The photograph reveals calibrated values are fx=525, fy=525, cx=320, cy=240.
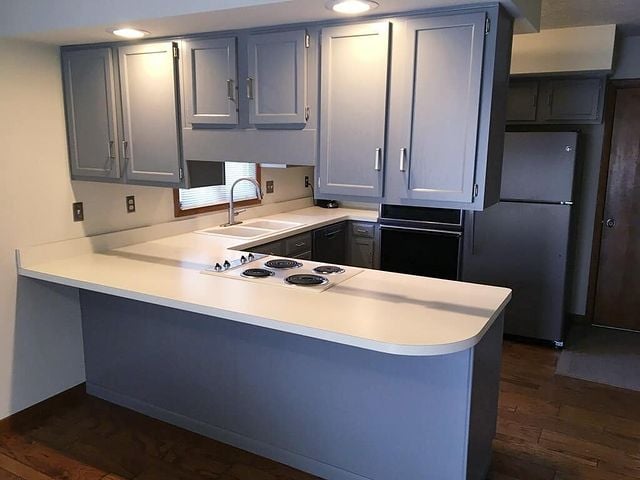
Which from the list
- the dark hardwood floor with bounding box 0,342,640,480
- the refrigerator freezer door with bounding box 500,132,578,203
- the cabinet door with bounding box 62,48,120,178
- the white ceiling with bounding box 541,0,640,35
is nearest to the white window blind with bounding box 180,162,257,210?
the cabinet door with bounding box 62,48,120,178

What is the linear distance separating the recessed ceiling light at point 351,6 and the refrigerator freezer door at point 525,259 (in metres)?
2.43

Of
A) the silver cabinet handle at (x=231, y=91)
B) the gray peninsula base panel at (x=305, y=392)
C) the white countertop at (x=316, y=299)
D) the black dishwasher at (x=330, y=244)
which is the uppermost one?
the silver cabinet handle at (x=231, y=91)

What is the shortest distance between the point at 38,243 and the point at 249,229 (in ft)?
5.08

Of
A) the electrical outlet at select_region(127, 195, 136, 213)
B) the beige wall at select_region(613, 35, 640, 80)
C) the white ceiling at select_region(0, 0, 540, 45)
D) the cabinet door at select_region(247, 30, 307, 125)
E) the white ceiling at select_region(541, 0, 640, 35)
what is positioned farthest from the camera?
the beige wall at select_region(613, 35, 640, 80)

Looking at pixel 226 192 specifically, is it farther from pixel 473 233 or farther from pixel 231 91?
pixel 473 233

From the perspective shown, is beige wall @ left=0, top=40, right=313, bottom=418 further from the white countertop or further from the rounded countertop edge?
the rounded countertop edge

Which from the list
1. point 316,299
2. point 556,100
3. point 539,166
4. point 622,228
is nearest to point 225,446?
point 316,299

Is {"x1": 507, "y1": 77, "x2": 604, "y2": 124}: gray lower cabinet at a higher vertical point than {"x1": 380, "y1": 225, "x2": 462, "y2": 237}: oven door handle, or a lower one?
higher

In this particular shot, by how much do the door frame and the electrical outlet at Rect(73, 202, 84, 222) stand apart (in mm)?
3980

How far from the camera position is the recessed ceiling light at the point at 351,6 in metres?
1.96

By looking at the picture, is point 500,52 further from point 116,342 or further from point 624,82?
point 624,82

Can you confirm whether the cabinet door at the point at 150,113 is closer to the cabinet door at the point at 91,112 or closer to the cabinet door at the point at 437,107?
the cabinet door at the point at 91,112

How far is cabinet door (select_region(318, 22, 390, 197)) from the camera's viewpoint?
7.16 feet

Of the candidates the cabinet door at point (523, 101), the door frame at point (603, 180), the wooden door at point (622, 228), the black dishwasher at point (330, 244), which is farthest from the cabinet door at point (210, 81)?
the wooden door at point (622, 228)
